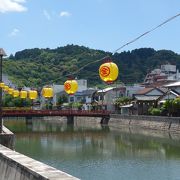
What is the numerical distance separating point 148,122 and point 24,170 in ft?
126

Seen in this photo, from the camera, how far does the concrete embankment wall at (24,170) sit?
5.61m

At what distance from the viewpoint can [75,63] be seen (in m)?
101

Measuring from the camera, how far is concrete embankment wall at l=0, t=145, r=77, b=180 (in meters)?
5.61

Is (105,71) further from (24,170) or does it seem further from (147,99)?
(147,99)

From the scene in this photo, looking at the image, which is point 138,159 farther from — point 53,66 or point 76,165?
point 53,66

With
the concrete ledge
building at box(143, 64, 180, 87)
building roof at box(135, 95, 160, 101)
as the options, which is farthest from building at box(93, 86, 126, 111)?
the concrete ledge

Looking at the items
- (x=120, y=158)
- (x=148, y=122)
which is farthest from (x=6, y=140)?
(x=148, y=122)

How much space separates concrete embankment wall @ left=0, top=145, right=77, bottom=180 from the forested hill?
85416 millimetres

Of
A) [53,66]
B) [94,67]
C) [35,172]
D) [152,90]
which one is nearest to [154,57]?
[94,67]

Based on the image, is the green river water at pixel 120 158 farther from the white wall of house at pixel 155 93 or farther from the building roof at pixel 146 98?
the white wall of house at pixel 155 93

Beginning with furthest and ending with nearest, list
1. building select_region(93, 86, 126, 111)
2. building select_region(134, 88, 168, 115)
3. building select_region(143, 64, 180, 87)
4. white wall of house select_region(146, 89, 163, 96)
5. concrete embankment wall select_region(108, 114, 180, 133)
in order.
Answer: building select_region(143, 64, 180, 87) < building select_region(93, 86, 126, 111) < white wall of house select_region(146, 89, 163, 96) < building select_region(134, 88, 168, 115) < concrete embankment wall select_region(108, 114, 180, 133)

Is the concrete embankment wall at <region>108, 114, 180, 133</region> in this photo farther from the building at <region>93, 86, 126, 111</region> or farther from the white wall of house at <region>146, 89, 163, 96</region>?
the building at <region>93, 86, 126, 111</region>

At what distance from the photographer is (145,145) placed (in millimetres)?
30281

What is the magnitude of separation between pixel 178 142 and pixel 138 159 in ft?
28.8
